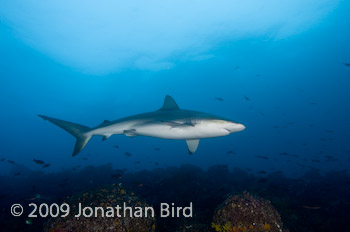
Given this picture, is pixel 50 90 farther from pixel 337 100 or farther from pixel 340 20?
pixel 337 100

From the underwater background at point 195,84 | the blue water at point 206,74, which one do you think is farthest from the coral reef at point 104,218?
the blue water at point 206,74

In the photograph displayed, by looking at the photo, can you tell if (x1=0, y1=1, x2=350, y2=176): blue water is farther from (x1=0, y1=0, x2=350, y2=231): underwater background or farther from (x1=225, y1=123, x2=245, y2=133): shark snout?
(x1=225, y1=123, x2=245, y2=133): shark snout

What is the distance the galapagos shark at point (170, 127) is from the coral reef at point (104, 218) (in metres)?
1.93

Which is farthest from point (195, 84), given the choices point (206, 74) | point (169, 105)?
point (169, 105)

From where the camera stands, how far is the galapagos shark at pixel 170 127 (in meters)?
5.13

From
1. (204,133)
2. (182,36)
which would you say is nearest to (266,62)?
(182,36)

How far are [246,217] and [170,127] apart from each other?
9.97 ft

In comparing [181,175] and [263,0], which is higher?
[263,0]

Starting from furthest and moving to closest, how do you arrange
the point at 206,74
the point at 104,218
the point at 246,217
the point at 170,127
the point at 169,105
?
the point at 206,74, the point at 169,105, the point at 170,127, the point at 246,217, the point at 104,218

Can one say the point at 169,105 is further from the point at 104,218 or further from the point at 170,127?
the point at 104,218

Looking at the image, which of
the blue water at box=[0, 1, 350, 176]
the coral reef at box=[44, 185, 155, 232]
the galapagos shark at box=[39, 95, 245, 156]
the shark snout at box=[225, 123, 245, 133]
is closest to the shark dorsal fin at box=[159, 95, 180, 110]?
the galapagos shark at box=[39, 95, 245, 156]

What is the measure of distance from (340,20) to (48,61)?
6798cm

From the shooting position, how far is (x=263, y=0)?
30.8 m

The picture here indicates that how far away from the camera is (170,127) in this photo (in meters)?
5.51
